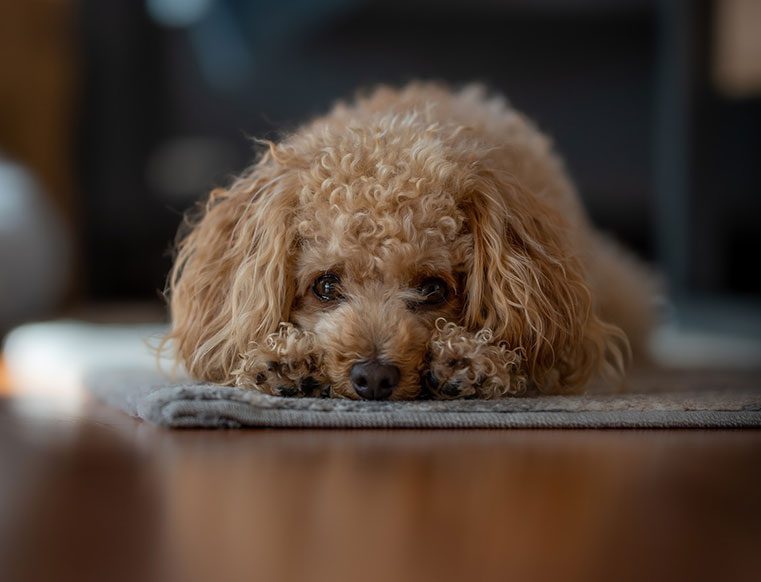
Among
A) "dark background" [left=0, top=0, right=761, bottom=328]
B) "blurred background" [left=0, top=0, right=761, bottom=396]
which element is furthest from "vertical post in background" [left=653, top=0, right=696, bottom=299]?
"dark background" [left=0, top=0, right=761, bottom=328]

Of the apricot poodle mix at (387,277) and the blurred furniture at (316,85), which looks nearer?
the apricot poodle mix at (387,277)

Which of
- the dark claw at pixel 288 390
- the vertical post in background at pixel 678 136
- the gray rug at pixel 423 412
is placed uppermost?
the vertical post in background at pixel 678 136

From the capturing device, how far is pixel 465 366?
168 cm

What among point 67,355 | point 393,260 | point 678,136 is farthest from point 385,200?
point 678,136

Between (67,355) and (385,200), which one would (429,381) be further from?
(67,355)

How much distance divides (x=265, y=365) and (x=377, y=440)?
33 centimetres

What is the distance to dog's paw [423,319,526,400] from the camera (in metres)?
1.67

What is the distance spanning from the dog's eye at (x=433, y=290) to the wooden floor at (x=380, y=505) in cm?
33

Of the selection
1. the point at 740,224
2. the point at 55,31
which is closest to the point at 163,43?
the point at 55,31

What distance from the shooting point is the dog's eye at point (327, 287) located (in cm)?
178

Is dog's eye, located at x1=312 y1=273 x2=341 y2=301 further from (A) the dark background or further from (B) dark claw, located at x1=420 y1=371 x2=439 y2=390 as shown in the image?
(A) the dark background

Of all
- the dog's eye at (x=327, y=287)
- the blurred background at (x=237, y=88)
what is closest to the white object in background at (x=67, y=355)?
the dog's eye at (x=327, y=287)

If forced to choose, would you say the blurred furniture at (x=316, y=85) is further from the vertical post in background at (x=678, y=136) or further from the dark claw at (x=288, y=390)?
the dark claw at (x=288, y=390)

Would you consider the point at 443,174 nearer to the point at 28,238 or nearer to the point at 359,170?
the point at 359,170
